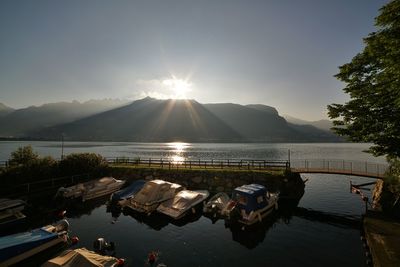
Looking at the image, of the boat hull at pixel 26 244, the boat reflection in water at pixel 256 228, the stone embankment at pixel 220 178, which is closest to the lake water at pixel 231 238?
the boat reflection in water at pixel 256 228

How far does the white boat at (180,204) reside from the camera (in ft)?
76.7

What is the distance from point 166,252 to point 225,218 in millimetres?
7452

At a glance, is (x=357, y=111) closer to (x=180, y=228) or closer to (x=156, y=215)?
(x=180, y=228)

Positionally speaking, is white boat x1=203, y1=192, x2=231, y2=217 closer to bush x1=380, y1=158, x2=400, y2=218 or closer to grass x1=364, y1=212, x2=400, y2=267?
grass x1=364, y1=212, x2=400, y2=267

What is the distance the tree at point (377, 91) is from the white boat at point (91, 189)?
27.8 metres

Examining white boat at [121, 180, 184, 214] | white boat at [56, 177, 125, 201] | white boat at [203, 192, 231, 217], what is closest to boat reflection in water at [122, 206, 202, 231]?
white boat at [121, 180, 184, 214]

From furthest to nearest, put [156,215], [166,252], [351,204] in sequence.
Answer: [351,204]
[156,215]
[166,252]

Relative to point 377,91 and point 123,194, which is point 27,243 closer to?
point 123,194

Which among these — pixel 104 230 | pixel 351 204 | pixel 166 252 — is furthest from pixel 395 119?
pixel 104 230

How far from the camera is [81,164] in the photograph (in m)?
35.8

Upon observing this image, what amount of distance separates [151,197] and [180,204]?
333cm

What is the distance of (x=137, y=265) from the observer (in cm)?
1526

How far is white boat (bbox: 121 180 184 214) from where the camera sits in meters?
24.9

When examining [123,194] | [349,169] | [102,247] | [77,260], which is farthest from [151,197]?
[349,169]
